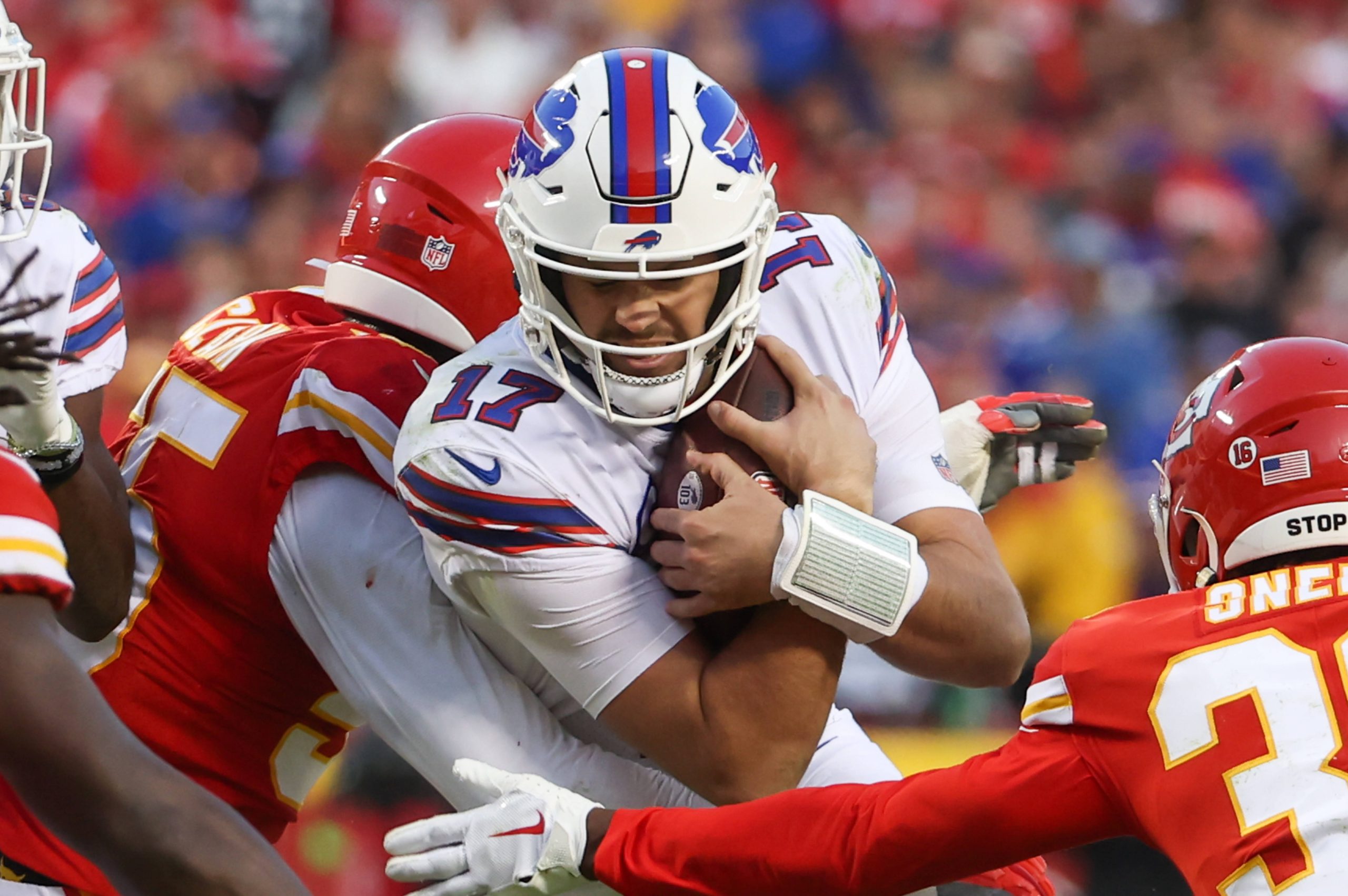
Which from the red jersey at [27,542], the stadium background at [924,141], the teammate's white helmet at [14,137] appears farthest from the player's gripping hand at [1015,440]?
the stadium background at [924,141]

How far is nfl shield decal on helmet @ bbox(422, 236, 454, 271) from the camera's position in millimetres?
2713

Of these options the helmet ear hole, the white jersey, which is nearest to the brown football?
the helmet ear hole

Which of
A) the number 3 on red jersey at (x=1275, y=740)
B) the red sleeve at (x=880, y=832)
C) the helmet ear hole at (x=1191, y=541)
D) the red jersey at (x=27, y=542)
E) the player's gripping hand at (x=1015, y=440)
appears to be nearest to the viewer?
the red jersey at (x=27, y=542)

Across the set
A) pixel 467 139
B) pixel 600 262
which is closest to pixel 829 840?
pixel 600 262

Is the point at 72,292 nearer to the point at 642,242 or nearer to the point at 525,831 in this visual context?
the point at 642,242

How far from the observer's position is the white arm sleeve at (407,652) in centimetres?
238

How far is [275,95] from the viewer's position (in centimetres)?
689

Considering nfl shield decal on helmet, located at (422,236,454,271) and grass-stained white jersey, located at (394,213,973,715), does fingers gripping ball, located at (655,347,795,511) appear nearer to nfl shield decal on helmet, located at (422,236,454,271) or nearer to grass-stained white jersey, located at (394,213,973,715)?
grass-stained white jersey, located at (394,213,973,715)

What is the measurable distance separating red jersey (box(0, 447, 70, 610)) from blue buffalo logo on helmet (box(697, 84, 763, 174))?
3.48 feet

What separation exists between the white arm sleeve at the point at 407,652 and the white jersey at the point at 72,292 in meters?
0.37

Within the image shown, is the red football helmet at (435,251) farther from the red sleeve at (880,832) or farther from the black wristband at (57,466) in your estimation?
the red sleeve at (880,832)

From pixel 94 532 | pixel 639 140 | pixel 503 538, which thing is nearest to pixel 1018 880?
pixel 503 538

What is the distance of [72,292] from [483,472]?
2.45 feet

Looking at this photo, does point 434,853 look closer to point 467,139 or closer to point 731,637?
point 731,637
